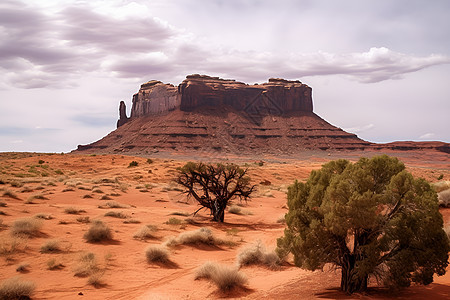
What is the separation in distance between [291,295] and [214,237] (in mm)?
→ 7483

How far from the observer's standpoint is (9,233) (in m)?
13.1

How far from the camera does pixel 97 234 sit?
45.0ft

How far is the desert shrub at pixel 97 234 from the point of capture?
13.7 meters

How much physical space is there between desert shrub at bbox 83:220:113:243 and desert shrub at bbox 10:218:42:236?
72.9 inches

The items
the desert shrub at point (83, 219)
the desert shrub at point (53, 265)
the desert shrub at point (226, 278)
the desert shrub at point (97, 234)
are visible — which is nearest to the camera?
the desert shrub at point (226, 278)

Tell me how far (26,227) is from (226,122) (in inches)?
5273

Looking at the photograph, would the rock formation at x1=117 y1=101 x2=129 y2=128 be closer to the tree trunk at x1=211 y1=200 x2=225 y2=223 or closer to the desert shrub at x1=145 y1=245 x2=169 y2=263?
the tree trunk at x1=211 y1=200 x2=225 y2=223

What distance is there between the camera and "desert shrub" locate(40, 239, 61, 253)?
1191 centimetres

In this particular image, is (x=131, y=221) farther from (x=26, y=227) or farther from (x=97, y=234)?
(x=26, y=227)

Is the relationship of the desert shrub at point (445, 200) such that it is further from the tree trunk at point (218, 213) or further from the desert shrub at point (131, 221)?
the desert shrub at point (131, 221)

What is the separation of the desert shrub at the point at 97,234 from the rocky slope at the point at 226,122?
109m

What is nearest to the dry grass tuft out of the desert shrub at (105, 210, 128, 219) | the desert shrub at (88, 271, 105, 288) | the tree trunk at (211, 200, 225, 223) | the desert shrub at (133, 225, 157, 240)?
the desert shrub at (133, 225, 157, 240)

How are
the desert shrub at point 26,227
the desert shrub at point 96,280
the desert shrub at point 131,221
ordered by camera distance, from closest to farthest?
the desert shrub at point 96,280 < the desert shrub at point 26,227 < the desert shrub at point 131,221

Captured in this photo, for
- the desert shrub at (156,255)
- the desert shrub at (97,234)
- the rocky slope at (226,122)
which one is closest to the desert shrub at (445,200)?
the desert shrub at (156,255)
